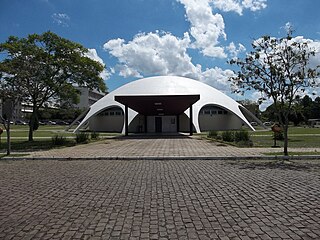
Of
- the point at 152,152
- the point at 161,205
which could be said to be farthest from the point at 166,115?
the point at 161,205

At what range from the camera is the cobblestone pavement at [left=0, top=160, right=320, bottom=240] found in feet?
13.8

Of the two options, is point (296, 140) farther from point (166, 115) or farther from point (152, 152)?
point (166, 115)

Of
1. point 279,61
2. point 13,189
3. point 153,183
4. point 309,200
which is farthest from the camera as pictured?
point 279,61

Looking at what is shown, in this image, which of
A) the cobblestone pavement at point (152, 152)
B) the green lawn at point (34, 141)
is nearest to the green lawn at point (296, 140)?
the cobblestone pavement at point (152, 152)

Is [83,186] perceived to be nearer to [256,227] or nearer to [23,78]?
[256,227]

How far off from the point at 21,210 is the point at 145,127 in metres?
39.4

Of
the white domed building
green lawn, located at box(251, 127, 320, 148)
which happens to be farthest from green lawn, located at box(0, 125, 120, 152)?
green lawn, located at box(251, 127, 320, 148)

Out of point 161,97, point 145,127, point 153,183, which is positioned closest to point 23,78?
point 161,97

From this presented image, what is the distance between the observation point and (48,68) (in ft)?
64.2

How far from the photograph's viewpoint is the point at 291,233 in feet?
13.4

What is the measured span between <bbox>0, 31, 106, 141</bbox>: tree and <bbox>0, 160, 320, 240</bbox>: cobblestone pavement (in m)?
11.5

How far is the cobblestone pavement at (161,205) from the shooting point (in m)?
4.21

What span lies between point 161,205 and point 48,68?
16.5 meters

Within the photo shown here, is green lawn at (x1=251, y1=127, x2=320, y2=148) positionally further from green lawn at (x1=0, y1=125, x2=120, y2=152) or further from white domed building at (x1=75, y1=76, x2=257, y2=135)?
white domed building at (x1=75, y1=76, x2=257, y2=135)
